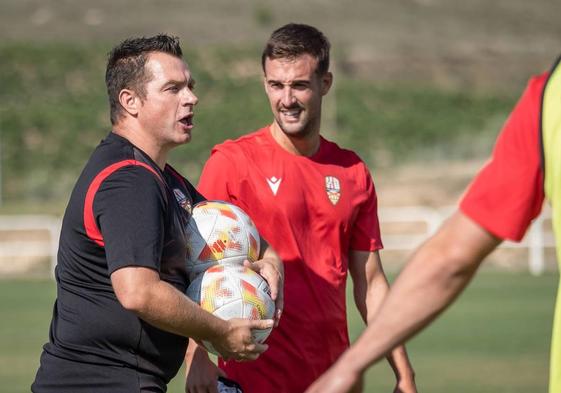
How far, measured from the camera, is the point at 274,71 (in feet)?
20.4

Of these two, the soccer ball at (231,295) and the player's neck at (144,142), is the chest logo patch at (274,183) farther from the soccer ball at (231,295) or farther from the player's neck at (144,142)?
the player's neck at (144,142)

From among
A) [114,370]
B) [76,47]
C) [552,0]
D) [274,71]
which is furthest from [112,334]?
[552,0]

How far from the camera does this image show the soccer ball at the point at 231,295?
16.7 ft

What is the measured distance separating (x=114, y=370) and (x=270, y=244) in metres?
1.40

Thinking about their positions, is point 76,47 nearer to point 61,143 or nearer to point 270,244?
point 61,143

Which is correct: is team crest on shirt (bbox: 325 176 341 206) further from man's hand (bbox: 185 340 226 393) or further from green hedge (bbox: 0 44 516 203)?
green hedge (bbox: 0 44 516 203)

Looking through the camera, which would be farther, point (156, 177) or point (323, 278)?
point (323, 278)

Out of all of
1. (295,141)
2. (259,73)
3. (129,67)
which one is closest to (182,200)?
(129,67)

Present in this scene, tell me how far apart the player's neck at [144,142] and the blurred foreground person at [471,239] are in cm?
222

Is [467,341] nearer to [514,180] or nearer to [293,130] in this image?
[293,130]

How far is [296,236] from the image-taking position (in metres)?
6.09

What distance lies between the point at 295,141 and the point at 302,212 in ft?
1.35

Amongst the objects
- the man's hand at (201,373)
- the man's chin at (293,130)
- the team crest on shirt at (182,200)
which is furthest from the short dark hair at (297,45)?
the man's hand at (201,373)

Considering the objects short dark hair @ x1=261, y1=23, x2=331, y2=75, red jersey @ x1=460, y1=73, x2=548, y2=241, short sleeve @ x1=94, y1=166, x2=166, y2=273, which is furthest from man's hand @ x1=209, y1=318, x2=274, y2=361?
red jersey @ x1=460, y1=73, x2=548, y2=241
